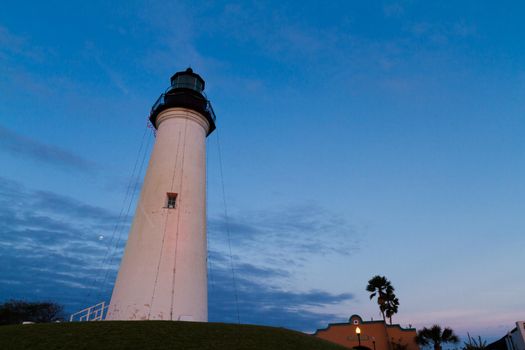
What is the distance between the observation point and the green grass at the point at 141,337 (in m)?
11.2

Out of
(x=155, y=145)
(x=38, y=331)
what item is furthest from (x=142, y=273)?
(x=155, y=145)

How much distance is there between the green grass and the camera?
11188 millimetres

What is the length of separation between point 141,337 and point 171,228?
6.20 m

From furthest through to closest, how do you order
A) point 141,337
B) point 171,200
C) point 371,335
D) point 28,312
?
1. point 28,312
2. point 371,335
3. point 171,200
4. point 141,337

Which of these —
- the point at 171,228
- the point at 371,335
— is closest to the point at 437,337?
the point at 371,335

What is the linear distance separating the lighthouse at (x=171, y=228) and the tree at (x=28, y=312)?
3638cm

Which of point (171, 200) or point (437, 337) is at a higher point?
point (171, 200)

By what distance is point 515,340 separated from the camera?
30.6m

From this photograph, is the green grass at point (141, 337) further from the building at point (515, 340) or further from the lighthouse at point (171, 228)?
the building at point (515, 340)

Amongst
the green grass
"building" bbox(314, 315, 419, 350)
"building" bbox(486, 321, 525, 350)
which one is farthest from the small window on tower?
"building" bbox(486, 321, 525, 350)

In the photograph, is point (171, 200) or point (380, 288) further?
point (380, 288)

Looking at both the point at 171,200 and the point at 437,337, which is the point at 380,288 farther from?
the point at 171,200

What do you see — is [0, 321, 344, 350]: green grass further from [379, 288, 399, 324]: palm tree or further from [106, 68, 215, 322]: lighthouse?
[379, 288, 399, 324]: palm tree

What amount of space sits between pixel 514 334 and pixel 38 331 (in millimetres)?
39182
